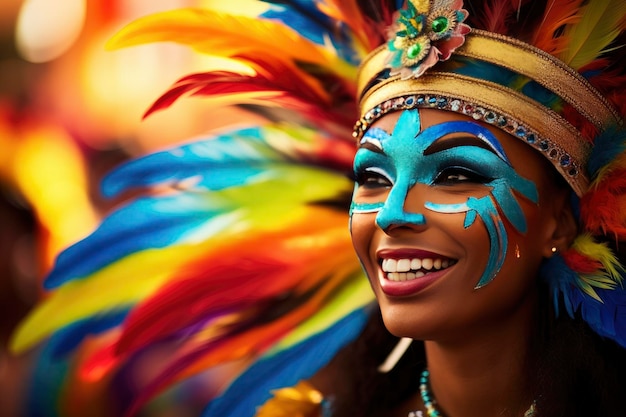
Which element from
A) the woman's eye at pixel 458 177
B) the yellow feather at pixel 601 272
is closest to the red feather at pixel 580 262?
the yellow feather at pixel 601 272

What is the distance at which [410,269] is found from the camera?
2.01 m

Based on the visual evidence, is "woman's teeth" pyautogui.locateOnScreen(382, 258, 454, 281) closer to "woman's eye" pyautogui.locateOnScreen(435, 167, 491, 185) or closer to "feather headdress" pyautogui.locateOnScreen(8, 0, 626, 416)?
"woman's eye" pyautogui.locateOnScreen(435, 167, 491, 185)

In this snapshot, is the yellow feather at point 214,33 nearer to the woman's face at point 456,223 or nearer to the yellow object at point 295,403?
the woman's face at point 456,223

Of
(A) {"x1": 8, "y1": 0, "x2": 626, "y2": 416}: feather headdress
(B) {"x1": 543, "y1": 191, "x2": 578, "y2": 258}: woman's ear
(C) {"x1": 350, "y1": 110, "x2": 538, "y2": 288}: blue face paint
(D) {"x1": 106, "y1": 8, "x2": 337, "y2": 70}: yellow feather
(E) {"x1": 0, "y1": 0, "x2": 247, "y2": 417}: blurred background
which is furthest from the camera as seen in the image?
(E) {"x1": 0, "y1": 0, "x2": 247, "y2": 417}: blurred background

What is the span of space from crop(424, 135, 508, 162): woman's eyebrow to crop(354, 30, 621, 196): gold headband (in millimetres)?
52

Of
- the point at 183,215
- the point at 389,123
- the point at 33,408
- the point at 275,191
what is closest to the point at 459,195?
the point at 389,123

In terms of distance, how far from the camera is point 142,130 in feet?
17.2

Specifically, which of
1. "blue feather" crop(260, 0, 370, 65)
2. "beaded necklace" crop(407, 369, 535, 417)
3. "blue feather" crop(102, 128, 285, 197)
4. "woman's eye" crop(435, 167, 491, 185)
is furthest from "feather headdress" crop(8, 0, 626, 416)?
"woman's eye" crop(435, 167, 491, 185)

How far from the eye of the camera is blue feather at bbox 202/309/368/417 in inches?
98.4

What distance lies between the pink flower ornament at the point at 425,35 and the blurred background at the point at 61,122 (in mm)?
2405

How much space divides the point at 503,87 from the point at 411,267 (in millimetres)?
487

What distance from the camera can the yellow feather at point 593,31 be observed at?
2.00 meters

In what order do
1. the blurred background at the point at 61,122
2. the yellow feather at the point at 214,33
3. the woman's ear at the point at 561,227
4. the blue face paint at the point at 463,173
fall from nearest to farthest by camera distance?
the blue face paint at the point at 463,173, the woman's ear at the point at 561,227, the yellow feather at the point at 214,33, the blurred background at the point at 61,122

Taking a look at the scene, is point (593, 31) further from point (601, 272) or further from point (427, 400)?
point (427, 400)
